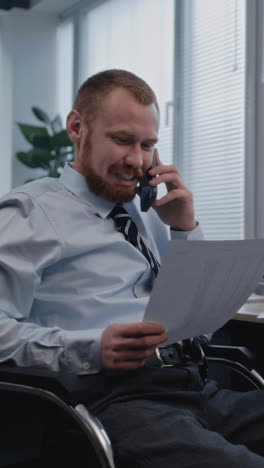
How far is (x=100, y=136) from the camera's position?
144 centimetres

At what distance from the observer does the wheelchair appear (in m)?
0.99

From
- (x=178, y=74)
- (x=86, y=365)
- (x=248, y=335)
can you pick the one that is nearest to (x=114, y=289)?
(x=86, y=365)

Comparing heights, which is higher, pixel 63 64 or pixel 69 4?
pixel 69 4

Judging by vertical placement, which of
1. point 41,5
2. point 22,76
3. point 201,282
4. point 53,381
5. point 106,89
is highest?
point 41,5

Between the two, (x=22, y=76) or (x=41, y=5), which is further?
(x=22, y=76)

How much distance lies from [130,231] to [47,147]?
3012 mm

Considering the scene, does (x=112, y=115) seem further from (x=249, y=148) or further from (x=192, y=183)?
(x=192, y=183)

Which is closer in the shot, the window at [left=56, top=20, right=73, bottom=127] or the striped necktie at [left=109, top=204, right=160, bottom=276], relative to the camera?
the striped necktie at [left=109, top=204, right=160, bottom=276]

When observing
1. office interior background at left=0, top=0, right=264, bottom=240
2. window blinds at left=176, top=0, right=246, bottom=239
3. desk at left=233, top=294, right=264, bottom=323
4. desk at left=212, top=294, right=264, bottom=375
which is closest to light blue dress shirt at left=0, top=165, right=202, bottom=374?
desk at left=233, top=294, right=264, bottom=323

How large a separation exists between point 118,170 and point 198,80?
2350 mm

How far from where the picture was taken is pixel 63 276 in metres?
1.30

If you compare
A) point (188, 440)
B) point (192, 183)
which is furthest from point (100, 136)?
point (192, 183)

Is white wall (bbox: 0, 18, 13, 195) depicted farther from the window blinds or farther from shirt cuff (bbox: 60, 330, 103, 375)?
shirt cuff (bbox: 60, 330, 103, 375)

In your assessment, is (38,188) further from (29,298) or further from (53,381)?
(53,381)
